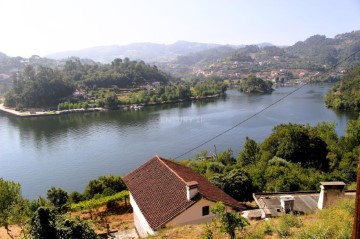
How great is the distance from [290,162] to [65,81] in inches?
2812

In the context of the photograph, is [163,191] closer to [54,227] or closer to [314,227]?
[54,227]

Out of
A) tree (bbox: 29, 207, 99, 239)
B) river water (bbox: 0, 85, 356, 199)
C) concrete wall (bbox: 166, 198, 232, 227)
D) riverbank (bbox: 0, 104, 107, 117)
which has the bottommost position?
river water (bbox: 0, 85, 356, 199)

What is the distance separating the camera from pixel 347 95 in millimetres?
59281

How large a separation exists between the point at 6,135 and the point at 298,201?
50.5 metres

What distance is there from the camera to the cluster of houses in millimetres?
9420

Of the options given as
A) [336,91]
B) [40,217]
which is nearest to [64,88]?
[336,91]

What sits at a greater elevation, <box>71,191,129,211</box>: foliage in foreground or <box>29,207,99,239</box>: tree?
<box>29,207,99,239</box>: tree

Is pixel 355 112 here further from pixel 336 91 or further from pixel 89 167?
pixel 89 167

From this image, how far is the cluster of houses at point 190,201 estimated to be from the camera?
942cm

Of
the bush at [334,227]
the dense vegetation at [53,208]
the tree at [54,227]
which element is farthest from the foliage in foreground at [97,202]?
the bush at [334,227]

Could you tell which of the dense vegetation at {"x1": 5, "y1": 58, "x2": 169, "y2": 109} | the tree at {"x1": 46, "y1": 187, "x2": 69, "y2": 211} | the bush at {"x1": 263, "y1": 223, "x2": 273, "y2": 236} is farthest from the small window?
A: the dense vegetation at {"x1": 5, "y1": 58, "x2": 169, "y2": 109}

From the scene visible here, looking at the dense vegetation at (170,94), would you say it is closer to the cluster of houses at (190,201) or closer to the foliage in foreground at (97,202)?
the foliage in foreground at (97,202)

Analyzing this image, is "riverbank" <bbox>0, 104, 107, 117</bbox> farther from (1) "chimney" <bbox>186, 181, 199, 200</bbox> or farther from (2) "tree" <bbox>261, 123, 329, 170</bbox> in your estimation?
(1) "chimney" <bbox>186, 181, 199, 200</bbox>

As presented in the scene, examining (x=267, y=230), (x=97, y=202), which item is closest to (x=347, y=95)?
(x=97, y=202)
